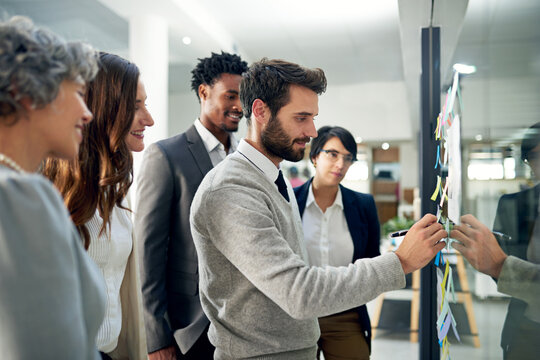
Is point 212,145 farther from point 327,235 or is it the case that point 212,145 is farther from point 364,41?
point 364,41

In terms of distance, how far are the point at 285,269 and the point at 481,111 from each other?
58 cm

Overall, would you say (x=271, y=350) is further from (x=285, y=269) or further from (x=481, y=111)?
(x=481, y=111)

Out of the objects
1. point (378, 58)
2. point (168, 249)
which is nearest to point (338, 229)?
point (168, 249)

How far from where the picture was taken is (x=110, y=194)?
1.30 meters

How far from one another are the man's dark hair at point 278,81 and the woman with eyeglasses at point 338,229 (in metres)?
1.07

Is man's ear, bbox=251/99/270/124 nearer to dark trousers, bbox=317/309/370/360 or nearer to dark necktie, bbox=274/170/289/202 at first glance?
dark necktie, bbox=274/170/289/202

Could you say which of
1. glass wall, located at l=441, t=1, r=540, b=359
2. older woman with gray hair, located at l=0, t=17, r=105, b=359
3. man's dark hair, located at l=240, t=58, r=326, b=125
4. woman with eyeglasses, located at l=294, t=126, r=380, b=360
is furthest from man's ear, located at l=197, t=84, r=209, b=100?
older woman with gray hair, located at l=0, t=17, r=105, b=359

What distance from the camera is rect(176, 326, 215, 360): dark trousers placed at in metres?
1.77

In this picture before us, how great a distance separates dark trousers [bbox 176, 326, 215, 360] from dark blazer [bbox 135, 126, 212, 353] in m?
0.02

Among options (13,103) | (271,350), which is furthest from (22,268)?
(271,350)

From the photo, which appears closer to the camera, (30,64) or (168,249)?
(30,64)

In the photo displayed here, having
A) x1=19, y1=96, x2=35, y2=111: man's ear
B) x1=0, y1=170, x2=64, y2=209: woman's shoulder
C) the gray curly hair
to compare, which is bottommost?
x1=0, y1=170, x2=64, y2=209: woman's shoulder

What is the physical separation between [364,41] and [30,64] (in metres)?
6.05

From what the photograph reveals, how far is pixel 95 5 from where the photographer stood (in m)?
4.63
